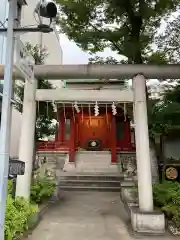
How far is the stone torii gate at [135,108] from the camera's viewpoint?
6.76 metres

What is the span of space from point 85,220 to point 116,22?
640 cm

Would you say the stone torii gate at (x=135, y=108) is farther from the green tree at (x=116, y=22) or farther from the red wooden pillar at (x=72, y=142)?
the red wooden pillar at (x=72, y=142)

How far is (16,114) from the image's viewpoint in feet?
60.5

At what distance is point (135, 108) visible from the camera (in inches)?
281

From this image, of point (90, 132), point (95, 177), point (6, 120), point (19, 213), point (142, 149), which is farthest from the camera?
point (90, 132)

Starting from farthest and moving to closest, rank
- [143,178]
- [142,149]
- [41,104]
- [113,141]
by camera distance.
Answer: [113,141] < [41,104] < [142,149] < [143,178]

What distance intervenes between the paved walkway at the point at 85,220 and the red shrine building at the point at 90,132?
581 cm

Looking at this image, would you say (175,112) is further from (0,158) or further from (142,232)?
(0,158)

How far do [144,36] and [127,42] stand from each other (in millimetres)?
1017

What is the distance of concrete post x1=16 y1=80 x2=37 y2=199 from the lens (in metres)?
6.82

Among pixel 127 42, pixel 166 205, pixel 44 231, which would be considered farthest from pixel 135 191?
pixel 127 42

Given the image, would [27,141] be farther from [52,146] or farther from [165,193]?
[52,146]

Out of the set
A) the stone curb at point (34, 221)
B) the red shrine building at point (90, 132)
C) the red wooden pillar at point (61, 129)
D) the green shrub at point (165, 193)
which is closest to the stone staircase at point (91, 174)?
the red shrine building at point (90, 132)

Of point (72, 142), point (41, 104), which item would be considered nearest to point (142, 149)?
point (41, 104)
